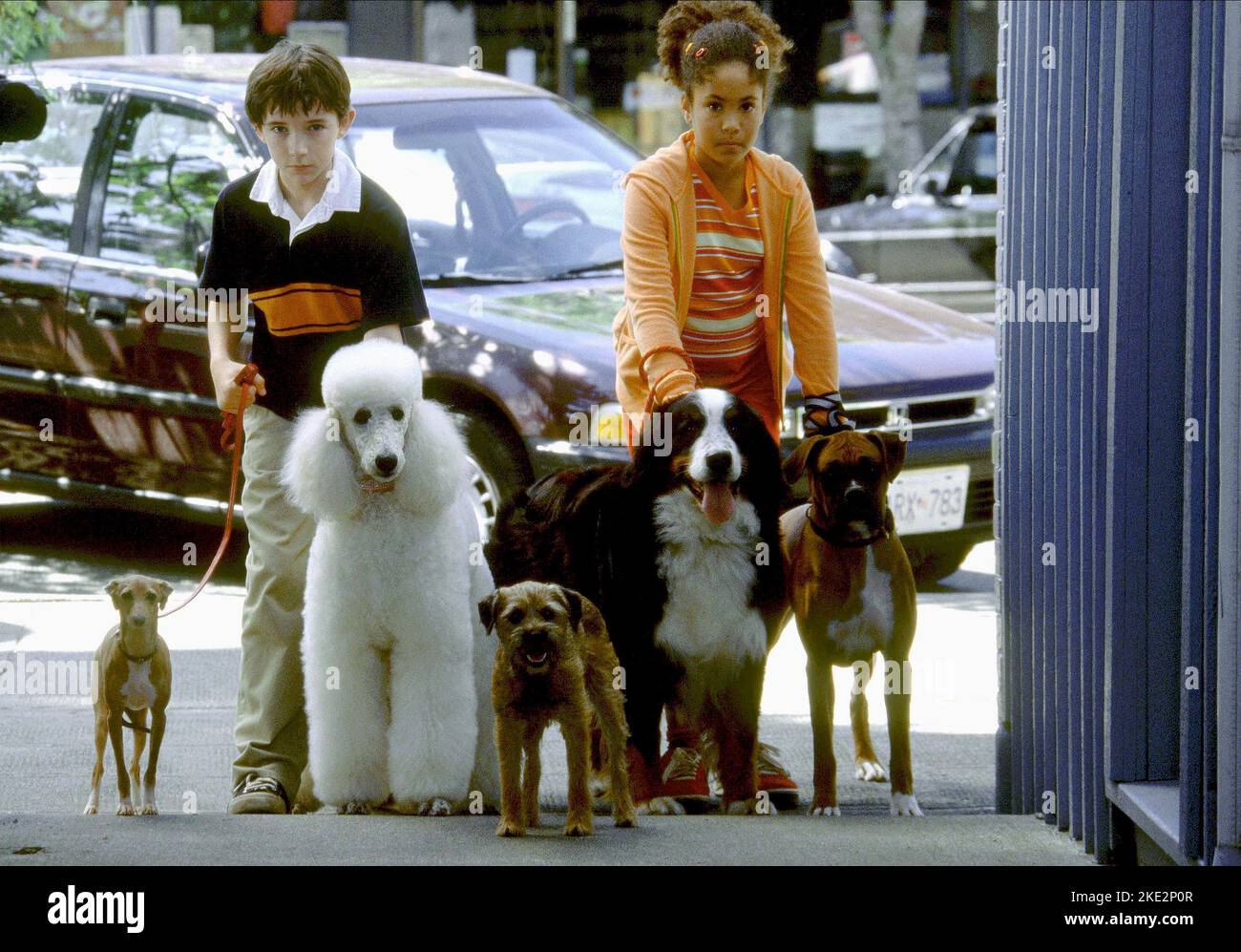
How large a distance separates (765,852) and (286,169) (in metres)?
2.02

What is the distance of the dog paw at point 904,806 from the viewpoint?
498cm

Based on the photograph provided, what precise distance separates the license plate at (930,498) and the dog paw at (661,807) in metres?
2.94

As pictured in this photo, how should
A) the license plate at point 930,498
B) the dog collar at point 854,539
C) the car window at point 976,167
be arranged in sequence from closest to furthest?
the dog collar at point 854,539
the license plate at point 930,498
the car window at point 976,167

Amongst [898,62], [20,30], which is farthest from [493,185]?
[898,62]

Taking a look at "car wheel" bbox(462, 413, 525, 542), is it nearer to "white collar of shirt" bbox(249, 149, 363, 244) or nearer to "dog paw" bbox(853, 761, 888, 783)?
"dog paw" bbox(853, 761, 888, 783)

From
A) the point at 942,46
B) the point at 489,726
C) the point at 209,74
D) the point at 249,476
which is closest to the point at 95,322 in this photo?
the point at 209,74

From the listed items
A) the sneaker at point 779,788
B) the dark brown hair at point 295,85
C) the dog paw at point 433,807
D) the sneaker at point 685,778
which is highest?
the dark brown hair at point 295,85

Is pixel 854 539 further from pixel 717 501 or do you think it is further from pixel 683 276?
pixel 683 276

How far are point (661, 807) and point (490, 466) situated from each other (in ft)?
9.12

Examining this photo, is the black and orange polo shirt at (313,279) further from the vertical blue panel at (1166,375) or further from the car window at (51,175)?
the car window at (51,175)

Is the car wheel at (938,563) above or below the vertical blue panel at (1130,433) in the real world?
below

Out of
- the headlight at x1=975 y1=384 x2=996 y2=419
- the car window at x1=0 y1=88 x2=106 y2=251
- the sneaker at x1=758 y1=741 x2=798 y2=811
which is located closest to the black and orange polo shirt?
the sneaker at x1=758 y1=741 x2=798 y2=811

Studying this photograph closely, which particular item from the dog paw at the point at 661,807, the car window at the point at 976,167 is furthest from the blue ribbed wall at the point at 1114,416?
the car window at the point at 976,167
